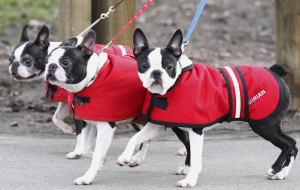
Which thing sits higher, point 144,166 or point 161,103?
point 161,103

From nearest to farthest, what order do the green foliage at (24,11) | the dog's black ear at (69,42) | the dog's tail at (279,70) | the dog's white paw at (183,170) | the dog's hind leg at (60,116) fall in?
the dog's tail at (279,70) → the dog's white paw at (183,170) → the dog's black ear at (69,42) → the dog's hind leg at (60,116) → the green foliage at (24,11)

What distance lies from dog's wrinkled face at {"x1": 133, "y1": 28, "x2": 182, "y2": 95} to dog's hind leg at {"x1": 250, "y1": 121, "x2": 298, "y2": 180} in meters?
0.95

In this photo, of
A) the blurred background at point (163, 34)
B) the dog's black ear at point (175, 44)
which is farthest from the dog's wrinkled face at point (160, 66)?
the blurred background at point (163, 34)

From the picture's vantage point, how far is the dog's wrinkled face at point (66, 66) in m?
4.37

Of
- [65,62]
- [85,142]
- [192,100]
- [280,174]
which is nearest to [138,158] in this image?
[85,142]

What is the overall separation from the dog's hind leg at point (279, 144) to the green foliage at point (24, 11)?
8832 millimetres

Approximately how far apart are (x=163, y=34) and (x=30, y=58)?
7.12m

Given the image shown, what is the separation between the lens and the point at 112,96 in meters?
4.55

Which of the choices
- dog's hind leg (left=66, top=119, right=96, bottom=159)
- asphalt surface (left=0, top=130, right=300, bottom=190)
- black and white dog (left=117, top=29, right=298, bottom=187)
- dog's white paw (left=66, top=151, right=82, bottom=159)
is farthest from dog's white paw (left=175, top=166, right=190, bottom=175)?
dog's white paw (left=66, top=151, right=82, bottom=159)

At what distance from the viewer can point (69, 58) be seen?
441cm

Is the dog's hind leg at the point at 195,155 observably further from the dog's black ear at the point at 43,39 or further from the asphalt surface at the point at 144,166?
the dog's black ear at the point at 43,39

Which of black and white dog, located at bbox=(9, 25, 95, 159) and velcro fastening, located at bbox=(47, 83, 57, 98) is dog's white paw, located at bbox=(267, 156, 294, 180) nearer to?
black and white dog, located at bbox=(9, 25, 95, 159)

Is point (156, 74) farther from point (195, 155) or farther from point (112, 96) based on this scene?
point (195, 155)

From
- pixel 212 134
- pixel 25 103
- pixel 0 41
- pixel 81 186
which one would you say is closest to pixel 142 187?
pixel 81 186
